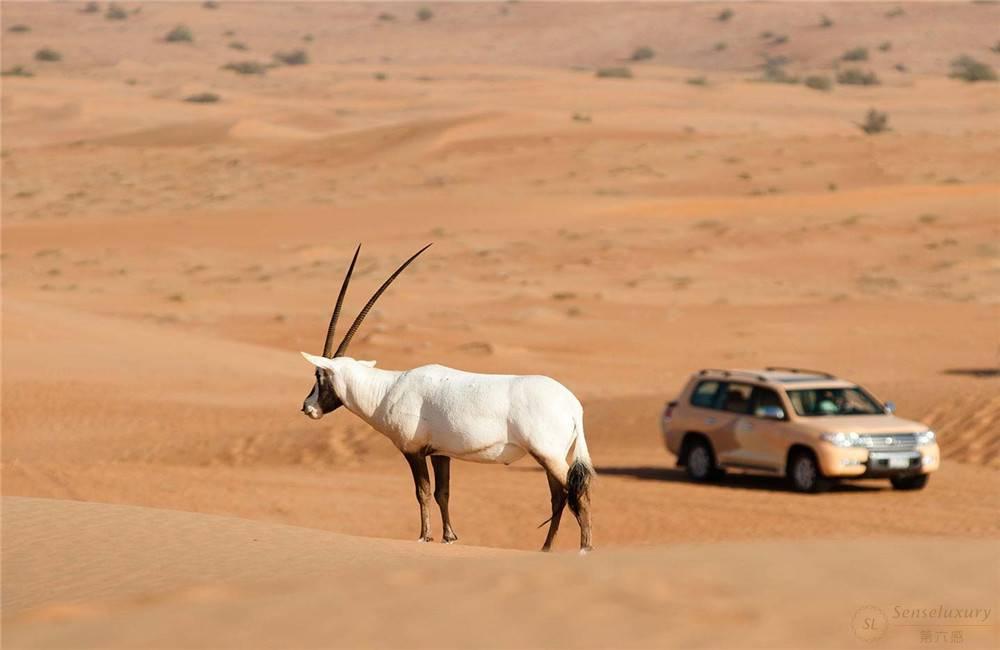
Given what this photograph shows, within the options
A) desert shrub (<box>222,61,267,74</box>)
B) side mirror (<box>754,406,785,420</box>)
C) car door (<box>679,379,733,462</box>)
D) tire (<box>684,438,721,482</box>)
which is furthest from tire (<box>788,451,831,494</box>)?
desert shrub (<box>222,61,267,74</box>)

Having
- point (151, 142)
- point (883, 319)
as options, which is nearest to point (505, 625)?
point (883, 319)

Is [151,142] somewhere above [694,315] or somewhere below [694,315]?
below

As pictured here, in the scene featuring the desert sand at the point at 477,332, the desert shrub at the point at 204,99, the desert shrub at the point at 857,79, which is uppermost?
the desert sand at the point at 477,332

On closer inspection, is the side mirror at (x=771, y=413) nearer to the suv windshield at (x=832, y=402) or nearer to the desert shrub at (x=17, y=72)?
the suv windshield at (x=832, y=402)

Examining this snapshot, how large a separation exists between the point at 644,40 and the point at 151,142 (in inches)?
2525

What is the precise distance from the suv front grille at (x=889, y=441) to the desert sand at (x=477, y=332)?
22.1 inches

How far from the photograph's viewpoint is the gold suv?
1973 cm

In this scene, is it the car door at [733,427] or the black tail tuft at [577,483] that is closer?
the black tail tuft at [577,483]

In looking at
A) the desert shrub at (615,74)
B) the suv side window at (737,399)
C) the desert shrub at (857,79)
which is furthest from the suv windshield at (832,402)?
the desert shrub at (615,74)

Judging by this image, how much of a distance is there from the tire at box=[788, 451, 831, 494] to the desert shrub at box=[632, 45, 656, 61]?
332 feet

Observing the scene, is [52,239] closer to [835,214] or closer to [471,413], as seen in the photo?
[835,214]

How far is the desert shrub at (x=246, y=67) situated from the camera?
103 m

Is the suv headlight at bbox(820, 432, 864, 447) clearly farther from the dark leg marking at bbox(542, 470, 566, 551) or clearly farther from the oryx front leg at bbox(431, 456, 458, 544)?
the dark leg marking at bbox(542, 470, 566, 551)

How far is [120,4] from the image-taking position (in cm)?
14262
